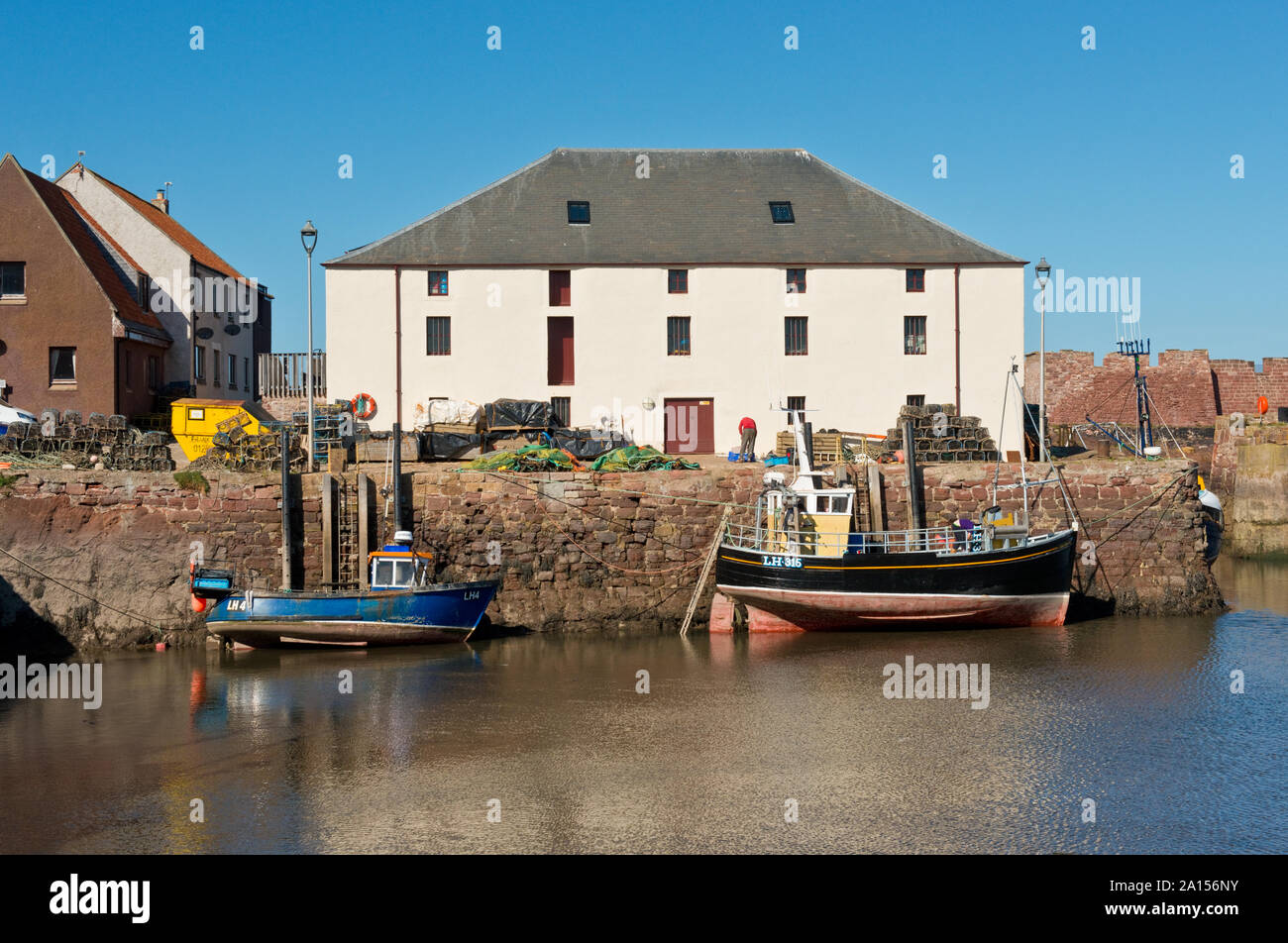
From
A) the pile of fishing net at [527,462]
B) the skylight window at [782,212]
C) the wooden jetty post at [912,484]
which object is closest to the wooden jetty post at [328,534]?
the pile of fishing net at [527,462]

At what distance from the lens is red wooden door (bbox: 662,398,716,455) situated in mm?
33844

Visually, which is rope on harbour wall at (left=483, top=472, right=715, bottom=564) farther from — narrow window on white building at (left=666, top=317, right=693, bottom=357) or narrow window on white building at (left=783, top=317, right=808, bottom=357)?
narrow window on white building at (left=783, top=317, right=808, bottom=357)

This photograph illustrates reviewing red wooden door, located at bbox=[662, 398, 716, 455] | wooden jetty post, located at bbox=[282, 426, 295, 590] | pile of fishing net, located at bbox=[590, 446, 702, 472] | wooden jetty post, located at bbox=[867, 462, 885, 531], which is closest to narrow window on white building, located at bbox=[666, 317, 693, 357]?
red wooden door, located at bbox=[662, 398, 716, 455]

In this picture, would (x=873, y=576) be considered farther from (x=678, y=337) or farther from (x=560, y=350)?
(x=560, y=350)

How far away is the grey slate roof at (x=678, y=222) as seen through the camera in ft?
111

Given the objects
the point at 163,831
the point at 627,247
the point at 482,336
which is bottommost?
the point at 163,831

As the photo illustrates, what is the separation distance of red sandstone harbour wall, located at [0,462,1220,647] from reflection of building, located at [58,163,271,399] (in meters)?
14.9

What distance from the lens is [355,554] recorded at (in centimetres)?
2250

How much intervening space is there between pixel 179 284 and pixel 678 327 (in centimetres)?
1608

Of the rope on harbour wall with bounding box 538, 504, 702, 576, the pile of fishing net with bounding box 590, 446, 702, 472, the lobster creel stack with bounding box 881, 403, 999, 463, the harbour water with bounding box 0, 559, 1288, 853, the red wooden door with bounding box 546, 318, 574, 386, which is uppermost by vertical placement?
the red wooden door with bounding box 546, 318, 574, 386

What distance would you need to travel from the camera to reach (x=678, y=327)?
3403 cm

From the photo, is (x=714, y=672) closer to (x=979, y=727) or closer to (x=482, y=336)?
(x=979, y=727)
